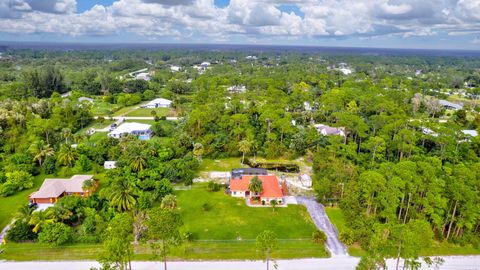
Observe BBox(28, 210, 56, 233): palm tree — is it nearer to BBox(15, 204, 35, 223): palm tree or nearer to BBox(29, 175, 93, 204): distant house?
BBox(15, 204, 35, 223): palm tree

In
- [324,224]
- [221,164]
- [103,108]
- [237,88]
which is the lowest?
[324,224]

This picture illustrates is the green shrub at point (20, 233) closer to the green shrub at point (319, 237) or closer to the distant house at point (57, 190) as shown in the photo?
the distant house at point (57, 190)

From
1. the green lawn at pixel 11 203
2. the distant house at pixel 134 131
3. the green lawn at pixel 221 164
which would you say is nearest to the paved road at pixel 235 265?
the green lawn at pixel 11 203

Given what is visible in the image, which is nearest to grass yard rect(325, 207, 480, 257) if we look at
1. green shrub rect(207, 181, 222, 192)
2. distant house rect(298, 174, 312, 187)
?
distant house rect(298, 174, 312, 187)

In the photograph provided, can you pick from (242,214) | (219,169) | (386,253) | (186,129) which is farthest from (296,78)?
(386,253)

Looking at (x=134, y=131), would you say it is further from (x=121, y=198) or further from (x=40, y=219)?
(x=40, y=219)

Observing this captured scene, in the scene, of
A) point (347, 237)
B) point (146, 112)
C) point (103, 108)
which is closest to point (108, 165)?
point (347, 237)

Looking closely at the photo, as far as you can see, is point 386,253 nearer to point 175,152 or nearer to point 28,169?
point 175,152
